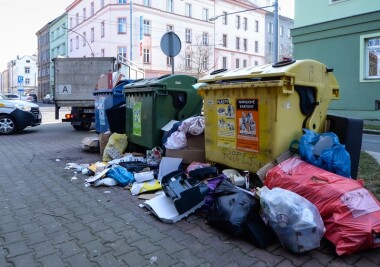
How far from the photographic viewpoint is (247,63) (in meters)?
53.4

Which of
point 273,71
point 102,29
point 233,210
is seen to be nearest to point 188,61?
point 102,29

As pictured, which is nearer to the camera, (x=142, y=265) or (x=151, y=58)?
(x=142, y=265)

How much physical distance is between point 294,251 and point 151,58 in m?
39.6

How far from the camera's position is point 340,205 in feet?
9.60

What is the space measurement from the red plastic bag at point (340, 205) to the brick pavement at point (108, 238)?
122 mm

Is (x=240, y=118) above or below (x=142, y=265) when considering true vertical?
above

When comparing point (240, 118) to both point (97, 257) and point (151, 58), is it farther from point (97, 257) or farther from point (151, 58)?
point (151, 58)

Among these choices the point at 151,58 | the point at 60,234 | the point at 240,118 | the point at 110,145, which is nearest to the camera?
the point at 60,234

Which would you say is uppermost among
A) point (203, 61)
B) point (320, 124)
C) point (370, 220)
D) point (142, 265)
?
point (203, 61)

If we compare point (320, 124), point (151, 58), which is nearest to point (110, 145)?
point (320, 124)

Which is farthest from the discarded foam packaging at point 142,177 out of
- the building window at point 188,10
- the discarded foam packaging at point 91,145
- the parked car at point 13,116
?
the building window at point 188,10

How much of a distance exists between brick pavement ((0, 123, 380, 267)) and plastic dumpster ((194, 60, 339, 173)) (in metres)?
1.10

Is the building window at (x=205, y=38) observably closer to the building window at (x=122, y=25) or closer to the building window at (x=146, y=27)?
the building window at (x=146, y=27)

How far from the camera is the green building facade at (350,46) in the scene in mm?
14031
